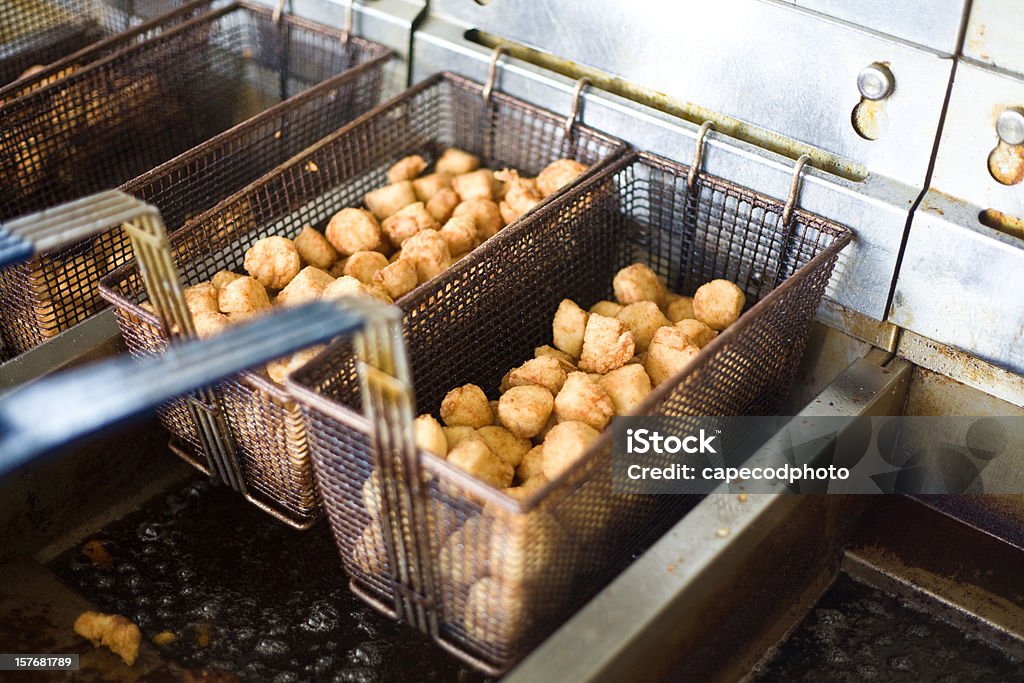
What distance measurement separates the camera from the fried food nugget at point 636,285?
6.56ft

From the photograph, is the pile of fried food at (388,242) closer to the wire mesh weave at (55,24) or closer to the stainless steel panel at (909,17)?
the stainless steel panel at (909,17)

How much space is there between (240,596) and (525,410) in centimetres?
60

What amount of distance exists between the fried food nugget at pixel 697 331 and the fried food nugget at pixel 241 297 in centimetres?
75

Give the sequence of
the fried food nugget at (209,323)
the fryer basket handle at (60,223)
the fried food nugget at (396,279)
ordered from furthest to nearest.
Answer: the fried food nugget at (396,279) → the fried food nugget at (209,323) → the fryer basket handle at (60,223)

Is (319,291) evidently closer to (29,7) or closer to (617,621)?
(617,621)

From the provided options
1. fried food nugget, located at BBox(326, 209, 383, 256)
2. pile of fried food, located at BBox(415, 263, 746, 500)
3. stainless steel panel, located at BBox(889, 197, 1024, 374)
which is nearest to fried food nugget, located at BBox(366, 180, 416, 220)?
fried food nugget, located at BBox(326, 209, 383, 256)

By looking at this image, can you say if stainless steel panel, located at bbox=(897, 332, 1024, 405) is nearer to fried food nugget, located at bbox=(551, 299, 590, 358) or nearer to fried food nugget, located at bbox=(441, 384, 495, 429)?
fried food nugget, located at bbox=(551, 299, 590, 358)

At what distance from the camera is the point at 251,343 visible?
3.27 ft

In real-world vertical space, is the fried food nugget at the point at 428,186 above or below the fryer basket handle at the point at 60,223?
below

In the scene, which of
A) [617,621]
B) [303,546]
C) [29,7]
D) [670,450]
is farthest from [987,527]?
[29,7]

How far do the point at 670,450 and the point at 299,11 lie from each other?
4.89 feet

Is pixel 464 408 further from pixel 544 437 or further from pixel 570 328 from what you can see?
pixel 570 328

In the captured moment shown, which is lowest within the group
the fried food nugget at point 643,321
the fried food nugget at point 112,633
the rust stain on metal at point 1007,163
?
the fried food nugget at point 112,633

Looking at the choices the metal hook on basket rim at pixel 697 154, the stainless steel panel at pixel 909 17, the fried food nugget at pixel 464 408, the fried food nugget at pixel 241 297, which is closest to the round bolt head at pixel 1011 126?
the stainless steel panel at pixel 909 17
